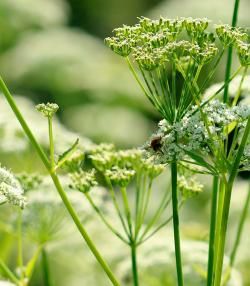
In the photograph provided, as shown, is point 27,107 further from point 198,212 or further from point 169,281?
point 169,281

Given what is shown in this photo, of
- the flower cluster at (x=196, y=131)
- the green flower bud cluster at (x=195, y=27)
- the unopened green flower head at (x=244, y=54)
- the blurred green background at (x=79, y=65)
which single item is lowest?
the flower cluster at (x=196, y=131)

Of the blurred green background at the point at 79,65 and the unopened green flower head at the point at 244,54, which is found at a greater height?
the blurred green background at the point at 79,65

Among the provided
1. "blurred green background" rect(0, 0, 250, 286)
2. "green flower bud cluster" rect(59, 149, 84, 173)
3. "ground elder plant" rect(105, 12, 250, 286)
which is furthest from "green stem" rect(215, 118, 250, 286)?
"blurred green background" rect(0, 0, 250, 286)

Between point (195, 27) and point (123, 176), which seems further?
point (123, 176)

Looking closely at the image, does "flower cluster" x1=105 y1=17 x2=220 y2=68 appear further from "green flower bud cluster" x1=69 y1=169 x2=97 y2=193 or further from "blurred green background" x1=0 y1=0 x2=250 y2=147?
"blurred green background" x1=0 y1=0 x2=250 y2=147

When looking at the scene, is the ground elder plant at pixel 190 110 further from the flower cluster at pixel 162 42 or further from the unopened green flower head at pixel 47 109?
the unopened green flower head at pixel 47 109

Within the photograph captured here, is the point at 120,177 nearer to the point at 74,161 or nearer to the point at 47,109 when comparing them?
the point at 74,161

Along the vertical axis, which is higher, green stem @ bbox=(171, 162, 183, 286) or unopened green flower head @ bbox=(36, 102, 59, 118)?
unopened green flower head @ bbox=(36, 102, 59, 118)

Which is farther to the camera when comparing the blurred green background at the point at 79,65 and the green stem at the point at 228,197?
the blurred green background at the point at 79,65

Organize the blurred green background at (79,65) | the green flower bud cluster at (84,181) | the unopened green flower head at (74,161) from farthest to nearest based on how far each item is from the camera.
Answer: the blurred green background at (79,65) < the unopened green flower head at (74,161) < the green flower bud cluster at (84,181)

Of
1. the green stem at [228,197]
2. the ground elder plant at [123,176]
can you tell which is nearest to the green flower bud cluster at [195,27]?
the green stem at [228,197]

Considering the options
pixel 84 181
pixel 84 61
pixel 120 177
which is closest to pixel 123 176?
pixel 120 177
